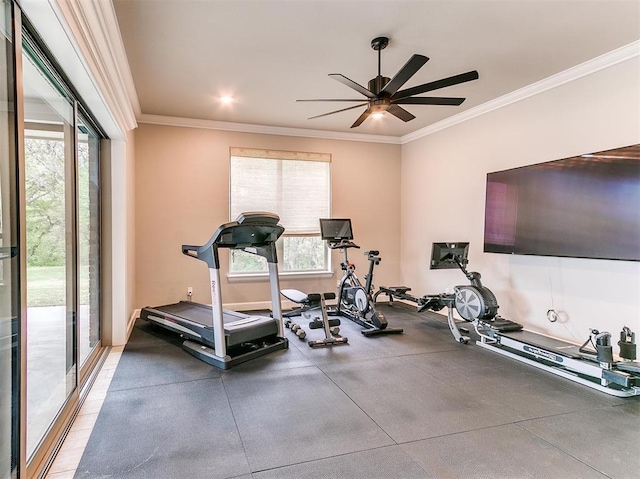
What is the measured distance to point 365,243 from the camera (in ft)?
21.2

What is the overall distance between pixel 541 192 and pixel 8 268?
4.36 m

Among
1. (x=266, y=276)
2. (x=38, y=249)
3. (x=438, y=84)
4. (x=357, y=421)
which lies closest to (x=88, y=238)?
(x=38, y=249)

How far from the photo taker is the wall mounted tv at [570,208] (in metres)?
3.22

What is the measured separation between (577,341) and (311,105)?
404cm

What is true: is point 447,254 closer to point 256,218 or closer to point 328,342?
point 328,342

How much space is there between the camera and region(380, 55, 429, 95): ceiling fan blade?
2.53 m

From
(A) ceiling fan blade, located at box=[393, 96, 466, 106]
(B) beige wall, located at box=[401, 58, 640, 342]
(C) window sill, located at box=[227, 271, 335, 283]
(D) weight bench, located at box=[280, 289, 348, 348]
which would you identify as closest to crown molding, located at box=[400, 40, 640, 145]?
(B) beige wall, located at box=[401, 58, 640, 342]

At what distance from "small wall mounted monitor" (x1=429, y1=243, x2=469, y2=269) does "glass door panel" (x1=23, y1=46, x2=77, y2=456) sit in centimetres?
367

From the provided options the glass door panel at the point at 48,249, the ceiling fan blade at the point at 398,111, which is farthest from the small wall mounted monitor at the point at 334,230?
the glass door panel at the point at 48,249

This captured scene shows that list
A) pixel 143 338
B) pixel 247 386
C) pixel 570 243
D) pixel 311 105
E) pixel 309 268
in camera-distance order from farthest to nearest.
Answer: pixel 309 268
pixel 311 105
pixel 143 338
pixel 570 243
pixel 247 386

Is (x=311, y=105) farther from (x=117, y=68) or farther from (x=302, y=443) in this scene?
(x=302, y=443)

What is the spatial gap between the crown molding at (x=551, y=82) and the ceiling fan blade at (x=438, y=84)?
5.02 feet

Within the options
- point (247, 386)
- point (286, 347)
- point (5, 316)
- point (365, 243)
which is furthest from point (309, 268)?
point (5, 316)

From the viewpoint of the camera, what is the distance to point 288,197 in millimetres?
6012
